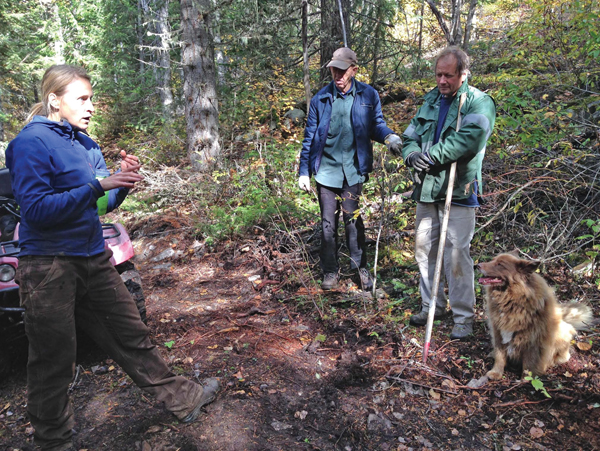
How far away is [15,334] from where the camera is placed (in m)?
3.63

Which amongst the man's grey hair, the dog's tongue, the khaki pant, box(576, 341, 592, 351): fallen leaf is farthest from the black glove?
box(576, 341, 592, 351): fallen leaf

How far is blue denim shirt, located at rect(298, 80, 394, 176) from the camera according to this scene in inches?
177

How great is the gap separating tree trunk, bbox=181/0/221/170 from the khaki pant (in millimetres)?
5895

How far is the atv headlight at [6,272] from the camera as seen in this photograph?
3311 millimetres

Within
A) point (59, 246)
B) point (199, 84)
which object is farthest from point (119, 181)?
point (199, 84)

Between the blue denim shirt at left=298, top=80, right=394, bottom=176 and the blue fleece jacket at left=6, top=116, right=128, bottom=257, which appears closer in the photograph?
the blue fleece jacket at left=6, top=116, right=128, bottom=257

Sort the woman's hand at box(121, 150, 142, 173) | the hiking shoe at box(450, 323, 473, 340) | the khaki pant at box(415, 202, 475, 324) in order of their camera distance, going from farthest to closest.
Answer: the hiking shoe at box(450, 323, 473, 340) < the khaki pant at box(415, 202, 475, 324) < the woman's hand at box(121, 150, 142, 173)

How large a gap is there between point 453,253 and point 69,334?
10.5 feet

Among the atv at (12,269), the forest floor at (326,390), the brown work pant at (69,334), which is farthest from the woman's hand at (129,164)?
the forest floor at (326,390)

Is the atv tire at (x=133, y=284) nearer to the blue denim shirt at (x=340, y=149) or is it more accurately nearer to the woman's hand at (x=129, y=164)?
the woman's hand at (x=129, y=164)

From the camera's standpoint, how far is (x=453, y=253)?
12.2 feet

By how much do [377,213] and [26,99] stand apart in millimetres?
25183

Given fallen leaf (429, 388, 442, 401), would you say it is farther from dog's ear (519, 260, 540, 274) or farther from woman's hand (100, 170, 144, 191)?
woman's hand (100, 170, 144, 191)

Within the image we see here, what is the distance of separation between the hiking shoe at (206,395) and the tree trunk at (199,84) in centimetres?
617
